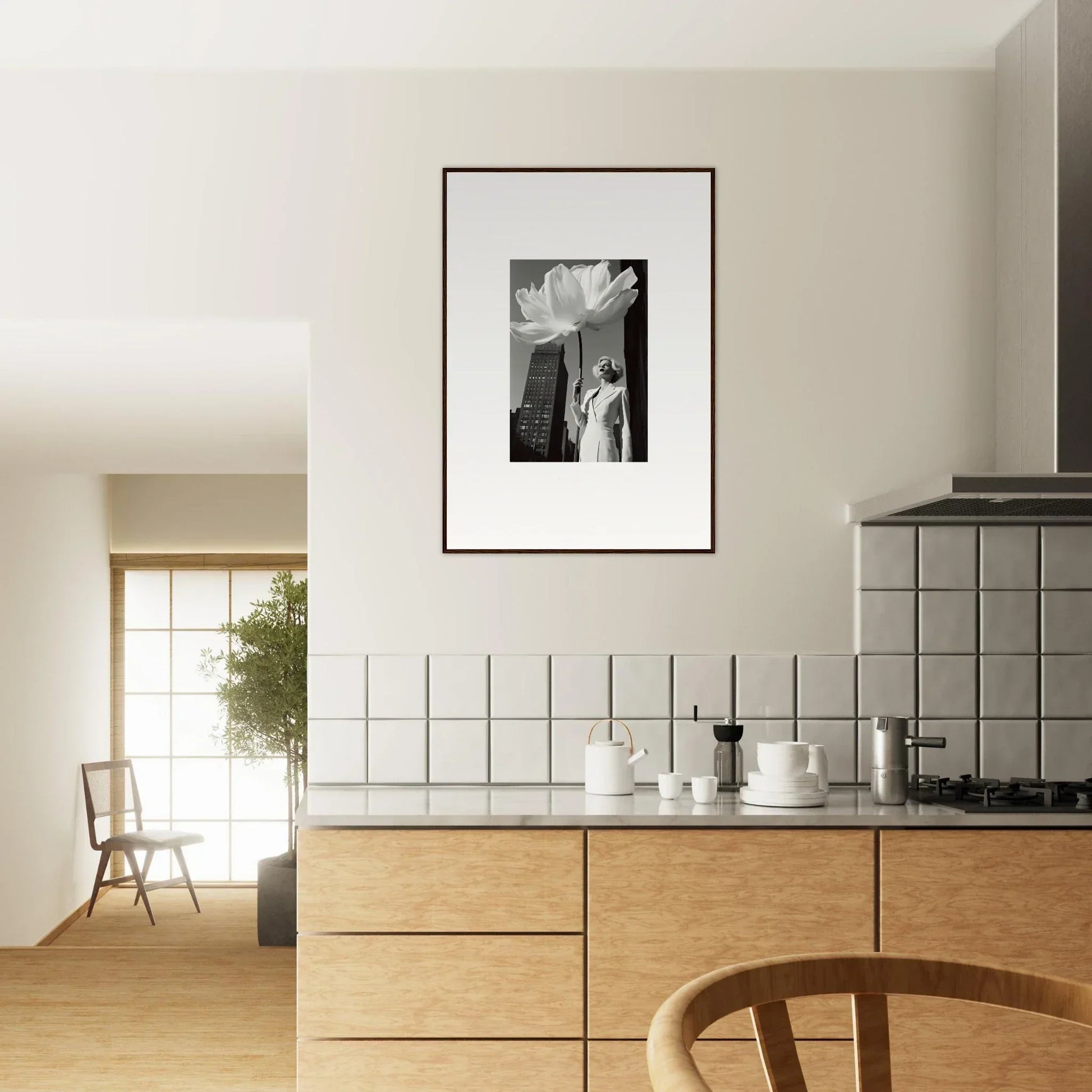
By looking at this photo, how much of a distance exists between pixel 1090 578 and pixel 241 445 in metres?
3.21

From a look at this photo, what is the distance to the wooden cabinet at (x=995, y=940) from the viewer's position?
2.14 meters

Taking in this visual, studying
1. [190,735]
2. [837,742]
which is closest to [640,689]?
[837,742]

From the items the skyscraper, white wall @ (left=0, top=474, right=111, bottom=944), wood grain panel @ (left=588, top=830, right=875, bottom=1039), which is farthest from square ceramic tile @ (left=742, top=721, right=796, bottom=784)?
white wall @ (left=0, top=474, right=111, bottom=944)

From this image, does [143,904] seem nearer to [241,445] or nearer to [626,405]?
[241,445]

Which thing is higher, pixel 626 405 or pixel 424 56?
pixel 424 56

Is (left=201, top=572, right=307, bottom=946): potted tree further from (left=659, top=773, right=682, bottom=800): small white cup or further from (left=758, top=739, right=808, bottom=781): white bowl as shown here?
(left=758, top=739, right=808, bottom=781): white bowl

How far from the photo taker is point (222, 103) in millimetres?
2703

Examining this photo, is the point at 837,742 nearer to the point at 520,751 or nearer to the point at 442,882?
the point at 520,751

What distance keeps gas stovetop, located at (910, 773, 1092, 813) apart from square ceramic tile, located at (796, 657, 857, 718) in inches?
9.8

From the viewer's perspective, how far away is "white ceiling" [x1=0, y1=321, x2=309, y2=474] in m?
2.80

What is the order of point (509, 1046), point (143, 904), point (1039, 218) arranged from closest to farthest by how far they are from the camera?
point (509, 1046) < point (1039, 218) < point (143, 904)

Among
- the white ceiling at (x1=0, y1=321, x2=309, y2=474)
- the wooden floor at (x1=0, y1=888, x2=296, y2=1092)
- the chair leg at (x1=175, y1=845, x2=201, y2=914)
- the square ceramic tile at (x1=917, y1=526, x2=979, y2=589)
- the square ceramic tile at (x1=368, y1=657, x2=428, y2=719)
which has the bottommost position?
the chair leg at (x1=175, y1=845, x2=201, y2=914)

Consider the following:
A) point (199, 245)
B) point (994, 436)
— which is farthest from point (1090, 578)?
point (199, 245)

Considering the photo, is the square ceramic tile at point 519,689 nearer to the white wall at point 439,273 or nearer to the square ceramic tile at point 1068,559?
the white wall at point 439,273
